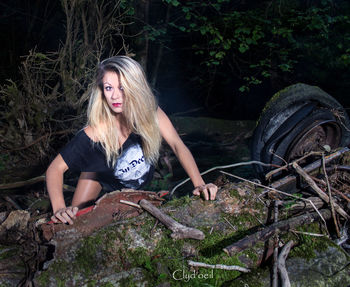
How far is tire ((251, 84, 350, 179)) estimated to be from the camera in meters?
3.48

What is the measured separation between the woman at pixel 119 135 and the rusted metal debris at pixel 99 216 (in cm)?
39

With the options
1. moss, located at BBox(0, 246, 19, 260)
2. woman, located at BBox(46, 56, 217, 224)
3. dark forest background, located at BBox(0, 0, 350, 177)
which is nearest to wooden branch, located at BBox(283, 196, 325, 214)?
woman, located at BBox(46, 56, 217, 224)

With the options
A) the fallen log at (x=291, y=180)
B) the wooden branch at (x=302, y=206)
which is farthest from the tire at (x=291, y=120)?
the wooden branch at (x=302, y=206)

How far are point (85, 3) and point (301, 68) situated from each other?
500 cm

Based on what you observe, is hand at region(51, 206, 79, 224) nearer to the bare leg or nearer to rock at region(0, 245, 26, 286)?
rock at region(0, 245, 26, 286)

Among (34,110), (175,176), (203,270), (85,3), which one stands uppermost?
(85,3)

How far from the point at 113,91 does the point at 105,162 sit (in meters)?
0.78

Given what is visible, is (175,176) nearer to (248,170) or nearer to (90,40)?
(248,170)

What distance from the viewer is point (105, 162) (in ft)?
10.4

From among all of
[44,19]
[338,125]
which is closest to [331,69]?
[338,125]

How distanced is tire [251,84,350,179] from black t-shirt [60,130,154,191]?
1.31 m

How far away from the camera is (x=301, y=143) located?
3.47 metres

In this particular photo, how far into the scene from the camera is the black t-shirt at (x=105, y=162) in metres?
2.85

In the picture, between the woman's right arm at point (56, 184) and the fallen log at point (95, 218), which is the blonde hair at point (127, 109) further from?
the fallen log at point (95, 218)
